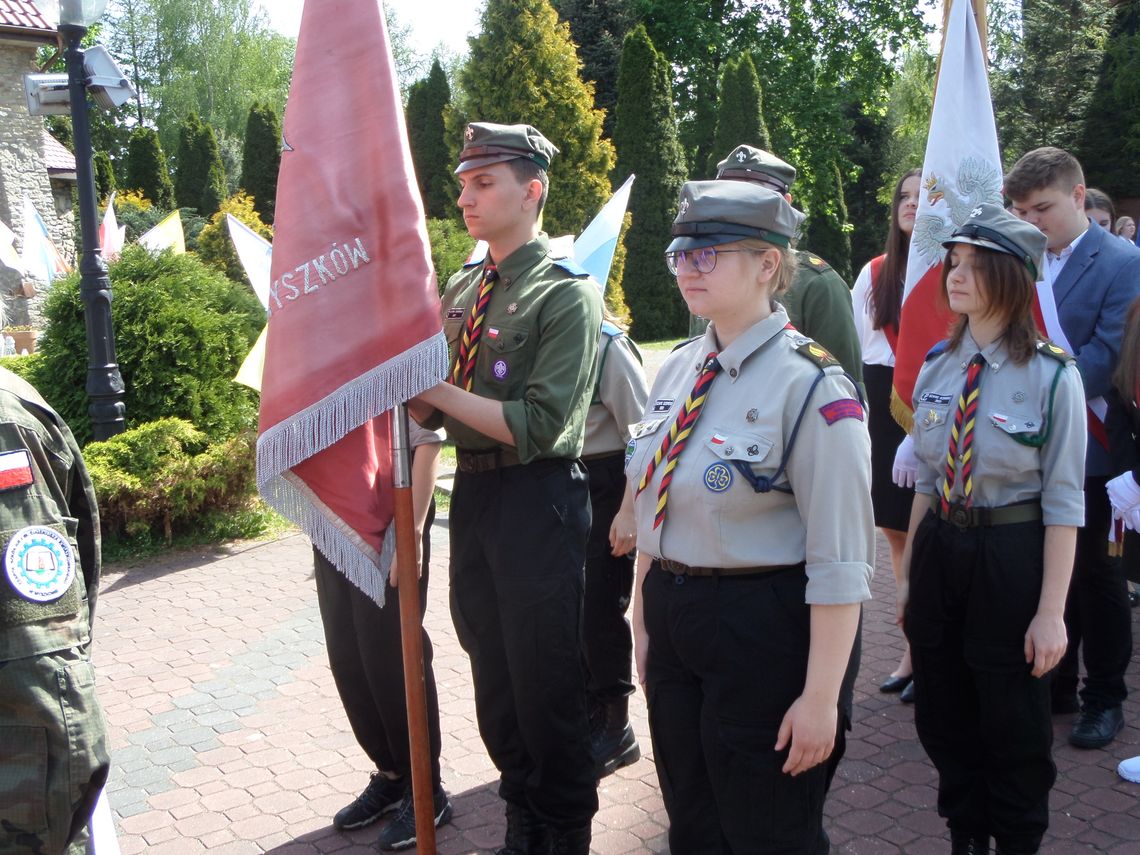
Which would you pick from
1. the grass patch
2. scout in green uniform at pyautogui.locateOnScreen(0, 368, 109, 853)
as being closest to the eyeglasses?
scout in green uniform at pyautogui.locateOnScreen(0, 368, 109, 853)

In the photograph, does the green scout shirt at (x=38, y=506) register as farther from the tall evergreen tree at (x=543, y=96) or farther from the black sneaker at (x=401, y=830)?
the tall evergreen tree at (x=543, y=96)

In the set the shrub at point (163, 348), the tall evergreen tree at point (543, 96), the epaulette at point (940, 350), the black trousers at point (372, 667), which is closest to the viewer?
the epaulette at point (940, 350)

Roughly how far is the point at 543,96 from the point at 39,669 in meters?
17.5

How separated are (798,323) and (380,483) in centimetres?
200

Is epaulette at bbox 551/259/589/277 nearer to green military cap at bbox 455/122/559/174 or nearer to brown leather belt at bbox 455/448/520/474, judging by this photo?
green military cap at bbox 455/122/559/174

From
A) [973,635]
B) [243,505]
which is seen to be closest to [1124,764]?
[973,635]

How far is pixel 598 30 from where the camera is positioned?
99.7 ft

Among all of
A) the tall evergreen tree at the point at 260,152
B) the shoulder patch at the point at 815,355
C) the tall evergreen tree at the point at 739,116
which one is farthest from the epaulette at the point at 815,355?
the tall evergreen tree at the point at 260,152

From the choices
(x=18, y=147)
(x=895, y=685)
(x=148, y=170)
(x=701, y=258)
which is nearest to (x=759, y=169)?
(x=701, y=258)

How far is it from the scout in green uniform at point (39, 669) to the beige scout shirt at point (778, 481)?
4.03 ft

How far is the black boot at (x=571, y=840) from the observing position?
3.23 metres

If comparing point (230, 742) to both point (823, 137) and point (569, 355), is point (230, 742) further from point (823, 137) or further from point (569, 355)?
point (823, 137)

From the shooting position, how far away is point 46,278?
1662 cm

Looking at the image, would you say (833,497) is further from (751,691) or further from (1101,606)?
(1101,606)
